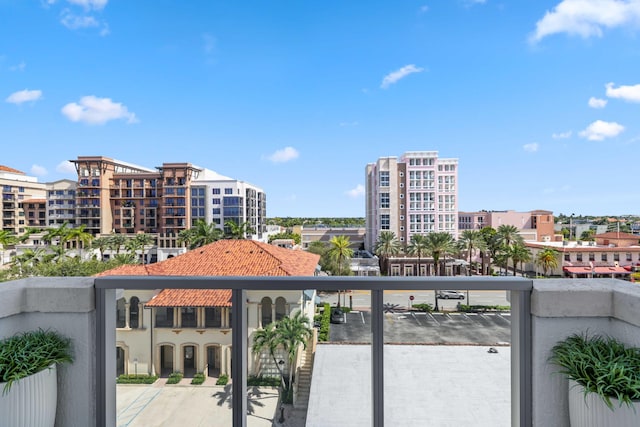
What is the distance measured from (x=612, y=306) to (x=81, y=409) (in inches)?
101

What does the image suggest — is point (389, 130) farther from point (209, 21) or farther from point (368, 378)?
point (368, 378)

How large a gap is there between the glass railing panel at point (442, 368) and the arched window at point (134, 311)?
1.23 meters

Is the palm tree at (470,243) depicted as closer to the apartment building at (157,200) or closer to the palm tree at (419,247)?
the palm tree at (419,247)

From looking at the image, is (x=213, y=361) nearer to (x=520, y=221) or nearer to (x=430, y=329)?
(x=430, y=329)

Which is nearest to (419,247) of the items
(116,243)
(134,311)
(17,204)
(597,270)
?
(597,270)

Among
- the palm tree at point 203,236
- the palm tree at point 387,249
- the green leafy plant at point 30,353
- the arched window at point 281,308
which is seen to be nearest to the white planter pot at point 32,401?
the green leafy plant at point 30,353

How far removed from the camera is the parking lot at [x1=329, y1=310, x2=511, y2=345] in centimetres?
168

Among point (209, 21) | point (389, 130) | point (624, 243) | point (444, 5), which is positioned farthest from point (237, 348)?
point (389, 130)

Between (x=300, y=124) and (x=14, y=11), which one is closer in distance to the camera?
(x=14, y=11)

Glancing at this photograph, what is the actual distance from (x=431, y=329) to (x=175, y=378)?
1.39 m

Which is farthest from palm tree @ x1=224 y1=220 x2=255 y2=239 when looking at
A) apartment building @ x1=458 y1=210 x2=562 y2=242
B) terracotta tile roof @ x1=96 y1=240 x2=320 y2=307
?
apartment building @ x1=458 y1=210 x2=562 y2=242

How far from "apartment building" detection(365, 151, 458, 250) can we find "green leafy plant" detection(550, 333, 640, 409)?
1785 inches

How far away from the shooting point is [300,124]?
99875mm

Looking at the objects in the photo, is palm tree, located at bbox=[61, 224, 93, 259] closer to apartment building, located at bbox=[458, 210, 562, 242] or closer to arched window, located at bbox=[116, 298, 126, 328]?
arched window, located at bbox=[116, 298, 126, 328]
